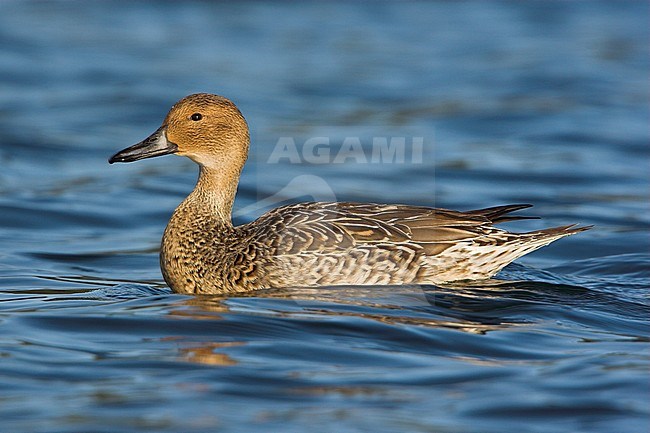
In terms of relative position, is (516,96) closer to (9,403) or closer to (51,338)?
(51,338)

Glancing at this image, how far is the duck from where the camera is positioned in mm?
8188

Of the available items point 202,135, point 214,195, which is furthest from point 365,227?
point 202,135

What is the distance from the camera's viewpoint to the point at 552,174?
44.9ft

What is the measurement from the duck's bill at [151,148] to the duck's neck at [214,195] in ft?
1.05

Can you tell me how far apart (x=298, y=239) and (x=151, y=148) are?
1.33 m

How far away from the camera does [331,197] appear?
12.5 metres

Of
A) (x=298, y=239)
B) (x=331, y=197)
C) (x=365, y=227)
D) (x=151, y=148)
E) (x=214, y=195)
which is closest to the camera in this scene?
(x=298, y=239)

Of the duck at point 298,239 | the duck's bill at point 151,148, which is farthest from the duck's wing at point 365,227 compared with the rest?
the duck's bill at point 151,148

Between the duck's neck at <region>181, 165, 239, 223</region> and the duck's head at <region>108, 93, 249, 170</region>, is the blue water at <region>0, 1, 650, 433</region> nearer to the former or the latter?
the duck's neck at <region>181, 165, 239, 223</region>

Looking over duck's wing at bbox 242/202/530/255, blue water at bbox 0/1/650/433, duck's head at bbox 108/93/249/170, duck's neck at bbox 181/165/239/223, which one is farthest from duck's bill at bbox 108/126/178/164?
blue water at bbox 0/1/650/433

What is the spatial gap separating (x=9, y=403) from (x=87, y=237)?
4830 mm

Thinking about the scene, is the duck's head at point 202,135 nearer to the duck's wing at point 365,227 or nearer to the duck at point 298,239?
the duck at point 298,239

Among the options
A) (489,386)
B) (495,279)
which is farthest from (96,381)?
(495,279)

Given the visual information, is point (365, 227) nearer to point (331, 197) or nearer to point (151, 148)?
point (151, 148)
